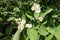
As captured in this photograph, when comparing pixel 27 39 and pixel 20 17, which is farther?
pixel 20 17

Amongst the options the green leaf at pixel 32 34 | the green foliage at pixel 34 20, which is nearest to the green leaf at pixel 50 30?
the green foliage at pixel 34 20

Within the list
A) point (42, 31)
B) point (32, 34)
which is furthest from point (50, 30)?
point (32, 34)

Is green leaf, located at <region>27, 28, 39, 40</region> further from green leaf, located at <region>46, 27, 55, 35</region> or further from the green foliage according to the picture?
green leaf, located at <region>46, 27, 55, 35</region>

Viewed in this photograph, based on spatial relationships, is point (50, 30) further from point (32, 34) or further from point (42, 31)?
point (32, 34)

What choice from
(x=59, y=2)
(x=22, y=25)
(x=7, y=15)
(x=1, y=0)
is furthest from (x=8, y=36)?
(x=59, y=2)

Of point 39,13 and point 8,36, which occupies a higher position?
point 39,13

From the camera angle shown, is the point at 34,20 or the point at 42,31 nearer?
the point at 42,31

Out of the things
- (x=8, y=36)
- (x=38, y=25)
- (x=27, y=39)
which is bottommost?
(x=8, y=36)

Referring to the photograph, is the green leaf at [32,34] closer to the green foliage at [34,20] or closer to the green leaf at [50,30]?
the green foliage at [34,20]

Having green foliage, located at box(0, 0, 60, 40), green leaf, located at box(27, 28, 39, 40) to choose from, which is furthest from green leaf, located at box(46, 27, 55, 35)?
green leaf, located at box(27, 28, 39, 40)

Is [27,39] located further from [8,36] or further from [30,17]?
[8,36]

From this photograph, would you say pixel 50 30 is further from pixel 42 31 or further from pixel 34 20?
pixel 34 20
